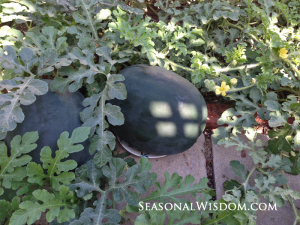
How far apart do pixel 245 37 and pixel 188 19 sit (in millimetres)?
685

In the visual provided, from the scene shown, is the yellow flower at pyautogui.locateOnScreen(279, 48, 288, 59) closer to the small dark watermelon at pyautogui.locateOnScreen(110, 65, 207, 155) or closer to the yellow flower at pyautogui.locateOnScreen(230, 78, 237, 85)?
the yellow flower at pyautogui.locateOnScreen(230, 78, 237, 85)

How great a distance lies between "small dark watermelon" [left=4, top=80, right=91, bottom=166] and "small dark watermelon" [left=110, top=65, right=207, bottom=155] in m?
0.37

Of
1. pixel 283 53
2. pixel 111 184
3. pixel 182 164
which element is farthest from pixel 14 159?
pixel 283 53

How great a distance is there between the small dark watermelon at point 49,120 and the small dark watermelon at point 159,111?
369 mm

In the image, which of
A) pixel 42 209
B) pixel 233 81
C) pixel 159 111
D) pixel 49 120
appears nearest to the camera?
pixel 42 209

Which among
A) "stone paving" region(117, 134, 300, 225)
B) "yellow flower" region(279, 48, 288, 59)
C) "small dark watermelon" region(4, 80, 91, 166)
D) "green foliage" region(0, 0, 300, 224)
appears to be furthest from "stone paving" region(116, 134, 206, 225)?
"yellow flower" region(279, 48, 288, 59)

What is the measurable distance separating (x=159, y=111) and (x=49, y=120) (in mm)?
785

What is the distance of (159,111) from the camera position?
1770 mm

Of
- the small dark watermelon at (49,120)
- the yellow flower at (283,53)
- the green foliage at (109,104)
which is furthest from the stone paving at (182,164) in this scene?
the yellow flower at (283,53)

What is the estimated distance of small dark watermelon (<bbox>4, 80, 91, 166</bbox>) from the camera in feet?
5.34

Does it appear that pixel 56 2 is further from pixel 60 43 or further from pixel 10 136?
pixel 10 136

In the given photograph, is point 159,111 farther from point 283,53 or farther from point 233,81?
point 283,53

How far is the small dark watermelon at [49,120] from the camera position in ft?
5.34

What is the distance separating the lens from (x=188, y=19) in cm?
242
